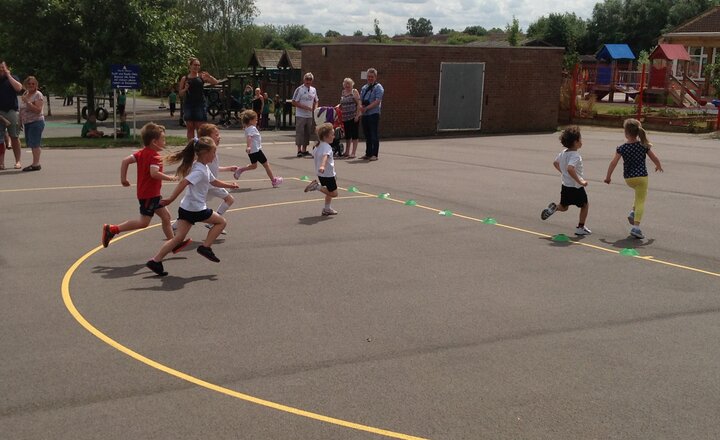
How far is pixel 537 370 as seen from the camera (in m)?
5.66

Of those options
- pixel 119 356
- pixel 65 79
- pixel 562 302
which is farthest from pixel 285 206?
pixel 65 79

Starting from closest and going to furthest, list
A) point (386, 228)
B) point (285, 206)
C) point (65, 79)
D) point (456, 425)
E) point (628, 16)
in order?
point (456, 425) < point (386, 228) < point (285, 206) < point (65, 79) < point (628, 16)

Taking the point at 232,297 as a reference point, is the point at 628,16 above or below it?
above

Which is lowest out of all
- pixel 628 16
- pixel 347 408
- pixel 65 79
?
pixel 347 408

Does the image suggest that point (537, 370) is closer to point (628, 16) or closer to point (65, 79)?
point (65, 79)

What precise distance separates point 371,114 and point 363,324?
12.7 m

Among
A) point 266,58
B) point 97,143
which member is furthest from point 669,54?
point 97,143

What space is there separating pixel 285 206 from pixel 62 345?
253 inches

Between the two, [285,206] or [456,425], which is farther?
[285,206]

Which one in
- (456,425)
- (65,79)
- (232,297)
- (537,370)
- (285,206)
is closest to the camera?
(456,425)

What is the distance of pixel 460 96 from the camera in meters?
27.3

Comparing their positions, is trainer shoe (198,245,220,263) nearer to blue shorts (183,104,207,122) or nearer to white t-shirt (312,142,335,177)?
white t-shirt (312,142,335,177)

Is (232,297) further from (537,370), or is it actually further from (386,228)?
(386,228)

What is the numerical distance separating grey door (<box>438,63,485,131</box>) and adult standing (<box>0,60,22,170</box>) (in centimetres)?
1473
